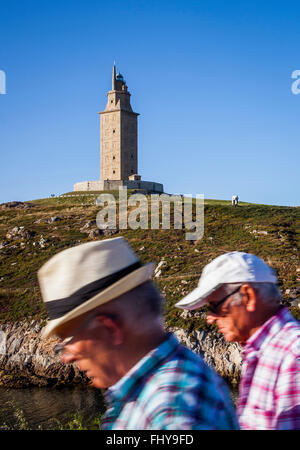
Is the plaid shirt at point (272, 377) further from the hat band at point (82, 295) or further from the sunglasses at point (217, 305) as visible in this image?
the hat band at point (82, 295)

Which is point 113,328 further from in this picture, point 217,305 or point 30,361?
point 30,361

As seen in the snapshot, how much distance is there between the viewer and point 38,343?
1119 inches

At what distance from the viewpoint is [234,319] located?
374 cm

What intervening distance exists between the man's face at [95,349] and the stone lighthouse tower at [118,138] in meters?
81.2

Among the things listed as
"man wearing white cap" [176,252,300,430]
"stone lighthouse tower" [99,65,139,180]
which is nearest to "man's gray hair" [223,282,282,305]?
"man wearing white cap" [176,252,300,430]

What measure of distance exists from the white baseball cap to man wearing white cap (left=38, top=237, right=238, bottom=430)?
3.99 feet

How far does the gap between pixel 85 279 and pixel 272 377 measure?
1.77 metres

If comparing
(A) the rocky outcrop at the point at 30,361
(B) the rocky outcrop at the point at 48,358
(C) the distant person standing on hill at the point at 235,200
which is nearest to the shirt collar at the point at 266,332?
(B) the rocky outcrop at the point at 48,358

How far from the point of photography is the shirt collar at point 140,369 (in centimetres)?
234

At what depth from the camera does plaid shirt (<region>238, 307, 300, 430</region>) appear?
3.30m

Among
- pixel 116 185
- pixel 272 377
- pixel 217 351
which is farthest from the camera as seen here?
pixel 116 185

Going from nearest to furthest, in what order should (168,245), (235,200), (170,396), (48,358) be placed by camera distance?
(170,396) < (48,358) < (168,245) < (235,200)

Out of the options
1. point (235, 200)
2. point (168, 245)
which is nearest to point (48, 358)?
point (168, 245)

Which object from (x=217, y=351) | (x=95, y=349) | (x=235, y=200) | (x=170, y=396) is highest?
(x=95, y=349)
